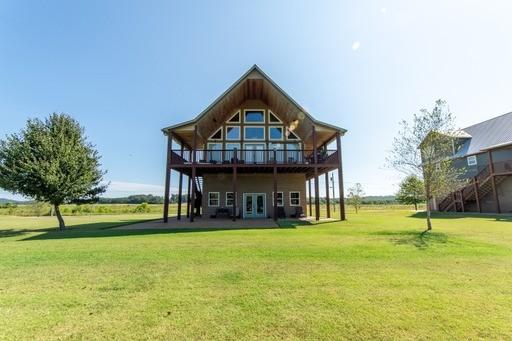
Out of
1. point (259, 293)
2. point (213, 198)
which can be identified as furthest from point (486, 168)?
point (259, 293)

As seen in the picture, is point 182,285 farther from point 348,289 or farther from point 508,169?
point 508,169

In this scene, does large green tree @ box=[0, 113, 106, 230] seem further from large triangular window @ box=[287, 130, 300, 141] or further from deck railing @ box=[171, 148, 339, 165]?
large triangular window @ box=[287, 130, 300, 141]

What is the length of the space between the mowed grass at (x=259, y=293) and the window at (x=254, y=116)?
47.9ft

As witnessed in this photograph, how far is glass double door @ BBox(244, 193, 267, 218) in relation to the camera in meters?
20.1

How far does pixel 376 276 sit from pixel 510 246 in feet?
19.0

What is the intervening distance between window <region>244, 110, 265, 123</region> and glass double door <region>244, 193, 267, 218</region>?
5.87 meters

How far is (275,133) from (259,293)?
17.2 m

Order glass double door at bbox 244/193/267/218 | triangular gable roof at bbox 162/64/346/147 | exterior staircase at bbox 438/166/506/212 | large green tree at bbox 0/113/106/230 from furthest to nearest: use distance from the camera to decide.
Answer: exterior staircase at bbox 438/166/506/212, glass double door at bbox 244/193/267/218, triangular gable roof at bbox 162/64/346/147, large green tree at bbox 0/113/106/230

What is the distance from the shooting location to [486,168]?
2331 cm

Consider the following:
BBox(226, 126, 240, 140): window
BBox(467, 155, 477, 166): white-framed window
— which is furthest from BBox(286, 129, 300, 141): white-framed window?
BBox(467, 155, 477, 166): white-framed window

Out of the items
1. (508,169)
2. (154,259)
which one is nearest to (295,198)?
(154,259)

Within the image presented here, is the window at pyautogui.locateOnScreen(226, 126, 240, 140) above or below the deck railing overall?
above

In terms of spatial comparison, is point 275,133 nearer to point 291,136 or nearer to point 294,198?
point 291,136

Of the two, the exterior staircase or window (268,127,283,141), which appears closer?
window (268,127,283,141)
